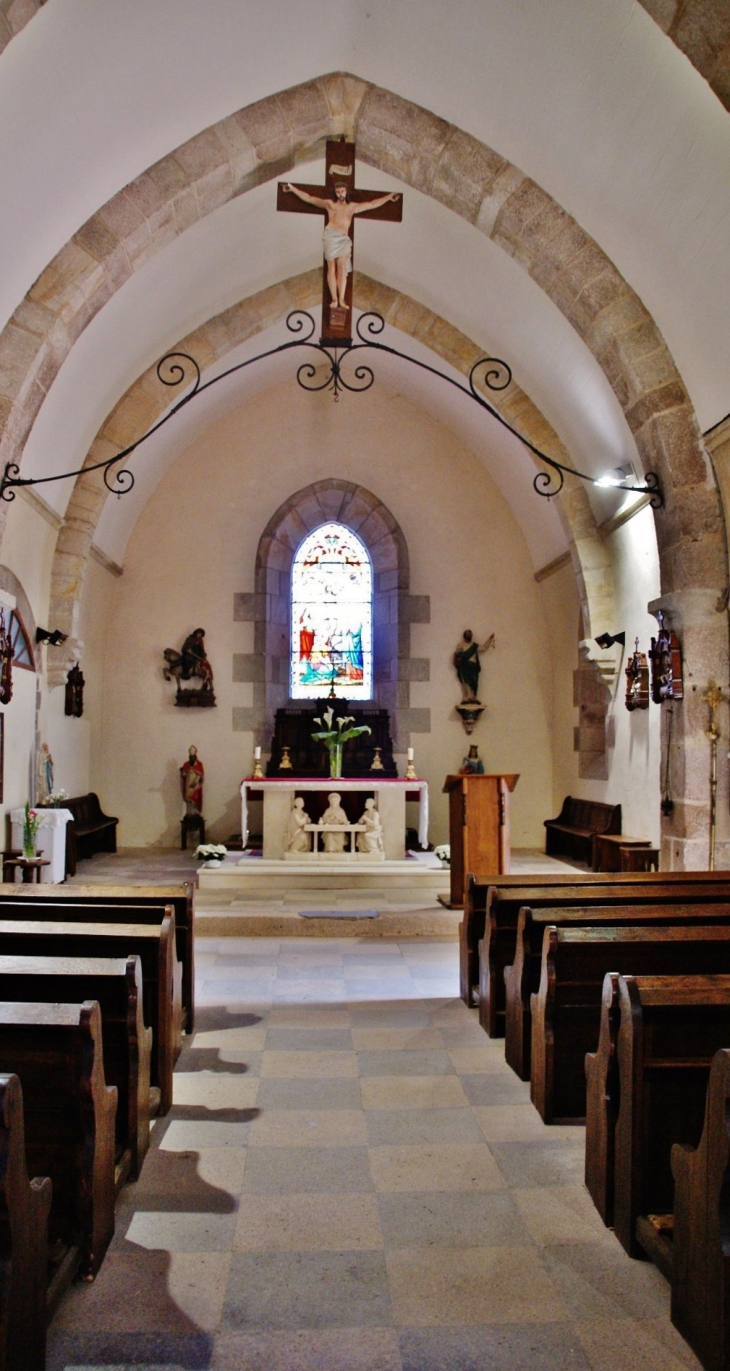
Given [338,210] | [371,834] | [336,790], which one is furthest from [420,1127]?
[336,790]

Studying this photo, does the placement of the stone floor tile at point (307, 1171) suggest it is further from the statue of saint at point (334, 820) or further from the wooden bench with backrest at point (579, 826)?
the wooden bench with backrest at point (579, 826)

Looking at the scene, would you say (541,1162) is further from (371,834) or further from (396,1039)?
(371,834)

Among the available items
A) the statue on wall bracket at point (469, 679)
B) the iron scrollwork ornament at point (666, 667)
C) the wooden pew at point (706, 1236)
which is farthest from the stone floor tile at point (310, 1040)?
the statue on wall bracket at point (469, 679)

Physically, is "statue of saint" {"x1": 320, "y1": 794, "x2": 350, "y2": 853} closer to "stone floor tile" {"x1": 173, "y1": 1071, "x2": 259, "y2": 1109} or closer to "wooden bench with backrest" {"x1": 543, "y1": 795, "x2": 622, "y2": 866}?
"wooden bench with backrest" {"x1": 543, "y1": 795, "x2": 622, "y2": 866}

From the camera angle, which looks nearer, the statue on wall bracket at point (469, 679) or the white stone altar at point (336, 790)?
the white stone altar at point (336, 790)

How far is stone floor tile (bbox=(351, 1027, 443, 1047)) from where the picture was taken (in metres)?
4.23

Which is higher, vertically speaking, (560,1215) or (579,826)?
(579,826)

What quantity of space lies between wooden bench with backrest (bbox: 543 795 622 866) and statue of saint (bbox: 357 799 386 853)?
200 centimetres

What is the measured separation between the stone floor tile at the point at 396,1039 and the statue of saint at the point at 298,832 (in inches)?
168

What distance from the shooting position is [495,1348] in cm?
211

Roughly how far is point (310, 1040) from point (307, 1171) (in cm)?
136

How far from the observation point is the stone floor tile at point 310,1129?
3208 millimetres

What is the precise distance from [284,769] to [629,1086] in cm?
847

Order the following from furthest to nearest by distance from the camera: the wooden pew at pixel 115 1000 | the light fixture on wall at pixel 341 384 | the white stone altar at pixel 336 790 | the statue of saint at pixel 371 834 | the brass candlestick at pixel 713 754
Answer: the white stone altar at pixel 336 790 → the statue of saint at pixel 371 834 → the brass candlestick at pixel 713 754 → the light fixture on wall at pixel 341 384 → the wooden pew at pixel 115 1000
